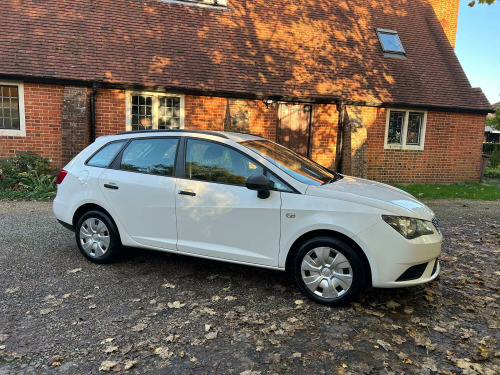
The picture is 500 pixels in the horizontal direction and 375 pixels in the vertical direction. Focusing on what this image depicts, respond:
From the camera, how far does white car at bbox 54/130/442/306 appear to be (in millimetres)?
3436

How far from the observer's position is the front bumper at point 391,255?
335cm

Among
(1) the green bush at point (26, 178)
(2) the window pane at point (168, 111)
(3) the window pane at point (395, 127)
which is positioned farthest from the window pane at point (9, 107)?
(3) the window pane at point (395, 127)

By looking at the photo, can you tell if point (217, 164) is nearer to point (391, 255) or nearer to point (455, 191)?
point (391, 255)

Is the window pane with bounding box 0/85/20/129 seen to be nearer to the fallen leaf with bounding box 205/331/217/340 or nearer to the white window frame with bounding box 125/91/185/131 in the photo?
the white window frame with bounding box 125/91/185/131

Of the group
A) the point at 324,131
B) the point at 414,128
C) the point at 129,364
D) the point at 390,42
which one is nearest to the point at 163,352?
the point at 129,364

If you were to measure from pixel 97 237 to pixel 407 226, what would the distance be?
3533mm

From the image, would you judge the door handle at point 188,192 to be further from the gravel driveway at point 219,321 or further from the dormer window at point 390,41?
the dormer window at point 390,41

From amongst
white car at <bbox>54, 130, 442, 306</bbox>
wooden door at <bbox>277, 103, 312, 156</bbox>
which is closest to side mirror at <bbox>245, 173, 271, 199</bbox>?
white car at <bbox>54, 130, 442, 306</bbox>

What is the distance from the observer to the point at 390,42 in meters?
13.9

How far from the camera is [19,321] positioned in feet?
10.8

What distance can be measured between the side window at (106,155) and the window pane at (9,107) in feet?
23.4

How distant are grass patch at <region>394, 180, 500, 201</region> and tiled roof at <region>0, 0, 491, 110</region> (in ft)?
9.10

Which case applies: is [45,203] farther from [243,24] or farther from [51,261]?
[243,24]

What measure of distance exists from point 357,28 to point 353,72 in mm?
2468
